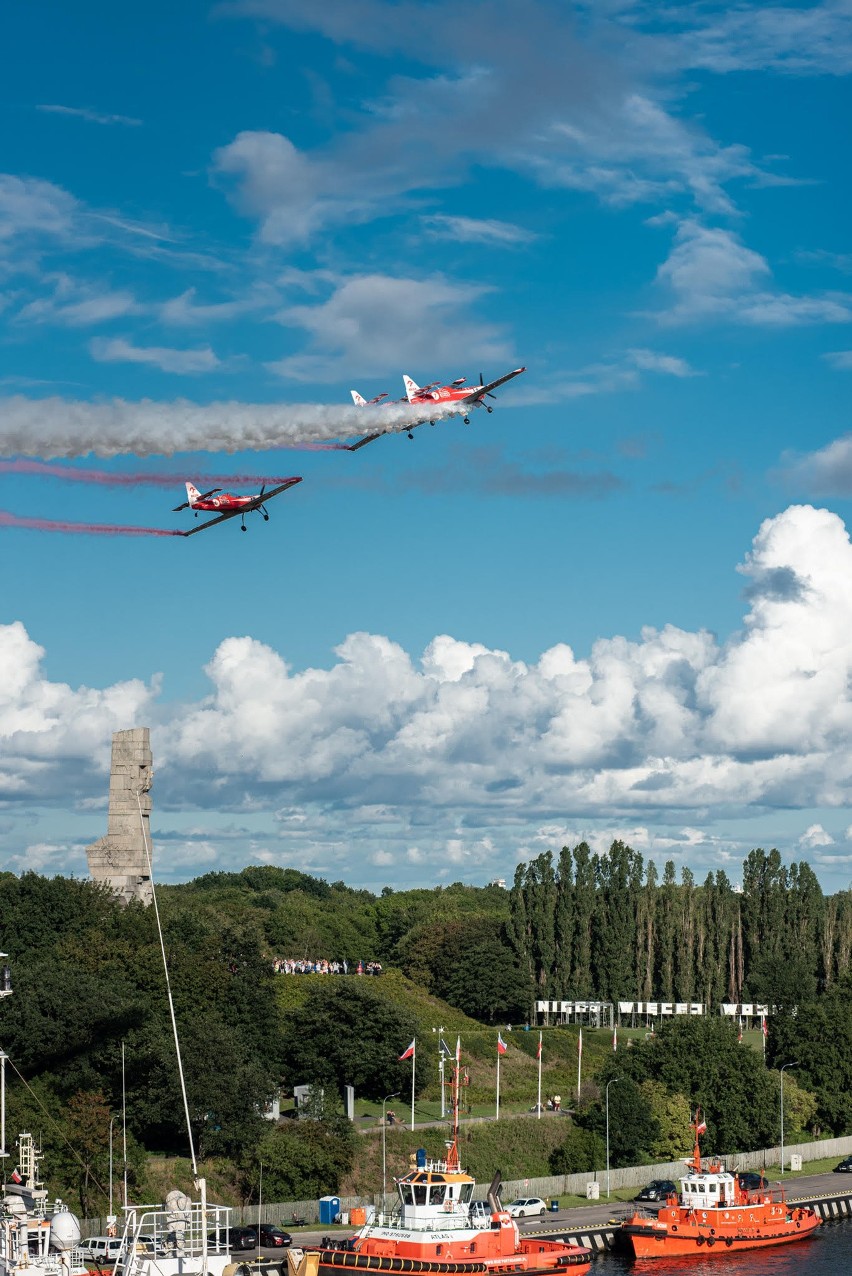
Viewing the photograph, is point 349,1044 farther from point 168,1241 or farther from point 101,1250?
point 168,1241

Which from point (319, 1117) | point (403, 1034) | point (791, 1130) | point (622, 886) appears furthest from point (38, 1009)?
point (622, 886)

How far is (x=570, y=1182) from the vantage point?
113 metres

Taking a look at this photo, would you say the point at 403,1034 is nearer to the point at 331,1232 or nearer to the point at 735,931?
the point at 331,1232

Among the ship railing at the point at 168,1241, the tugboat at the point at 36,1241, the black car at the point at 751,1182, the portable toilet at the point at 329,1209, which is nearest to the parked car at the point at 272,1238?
the portable toilet at the point at 329,1209

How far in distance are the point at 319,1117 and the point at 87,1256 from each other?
47.3 metres

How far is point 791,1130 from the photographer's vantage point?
134000 millimetres

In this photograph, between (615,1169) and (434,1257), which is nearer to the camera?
(434,1257)

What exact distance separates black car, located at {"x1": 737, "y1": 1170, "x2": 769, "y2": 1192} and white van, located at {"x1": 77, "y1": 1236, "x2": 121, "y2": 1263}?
1973 inches

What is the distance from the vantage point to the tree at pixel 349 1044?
399ft

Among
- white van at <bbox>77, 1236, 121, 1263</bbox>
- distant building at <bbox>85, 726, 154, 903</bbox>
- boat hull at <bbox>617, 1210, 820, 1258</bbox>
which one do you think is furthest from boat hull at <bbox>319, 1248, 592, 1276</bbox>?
distant building at <bbox>85, 726, 154, 903</bbox>

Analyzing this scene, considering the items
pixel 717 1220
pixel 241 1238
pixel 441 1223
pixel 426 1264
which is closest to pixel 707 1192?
pixel 717 1220

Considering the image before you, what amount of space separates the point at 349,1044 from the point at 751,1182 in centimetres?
2936

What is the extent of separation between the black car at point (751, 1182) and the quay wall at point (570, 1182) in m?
4.49

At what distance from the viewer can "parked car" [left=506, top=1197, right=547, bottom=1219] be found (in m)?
101
